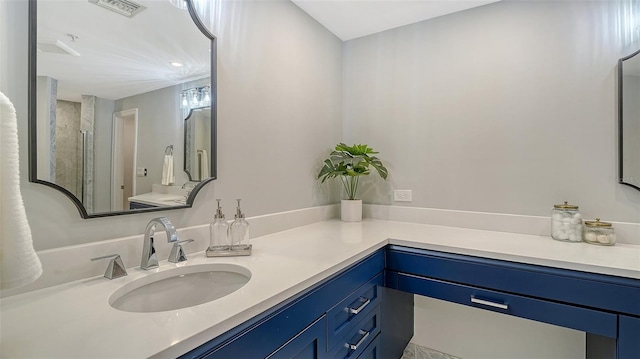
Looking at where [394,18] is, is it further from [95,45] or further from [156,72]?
[95,45]

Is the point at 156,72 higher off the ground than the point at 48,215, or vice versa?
the point at 156,72

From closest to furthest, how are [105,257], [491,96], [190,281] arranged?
[105,257]
[190,281]
[491,96]

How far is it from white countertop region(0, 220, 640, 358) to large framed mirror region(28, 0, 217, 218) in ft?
1.05

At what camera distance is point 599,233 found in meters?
1.49

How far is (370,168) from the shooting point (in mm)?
2320

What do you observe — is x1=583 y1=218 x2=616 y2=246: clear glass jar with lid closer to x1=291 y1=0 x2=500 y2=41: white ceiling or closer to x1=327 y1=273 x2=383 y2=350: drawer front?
x1=327 y1=273 x2=383 y2=350: drawer front

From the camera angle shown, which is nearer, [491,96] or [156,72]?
[156,72]

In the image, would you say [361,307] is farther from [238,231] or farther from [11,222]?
[11,222]

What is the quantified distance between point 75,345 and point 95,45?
0.95 meters

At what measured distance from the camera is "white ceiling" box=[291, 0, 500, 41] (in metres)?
1.91

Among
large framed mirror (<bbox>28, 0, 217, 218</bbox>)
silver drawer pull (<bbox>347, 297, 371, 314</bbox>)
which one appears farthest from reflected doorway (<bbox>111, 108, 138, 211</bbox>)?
silver drawer pull (<bbox>347, 297, 371, 314</bbox>)

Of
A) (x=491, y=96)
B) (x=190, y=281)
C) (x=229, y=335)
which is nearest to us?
(x=229, y=335)

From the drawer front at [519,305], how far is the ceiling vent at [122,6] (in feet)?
5.49

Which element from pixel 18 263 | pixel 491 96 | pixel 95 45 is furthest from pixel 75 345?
pixel 491 96
